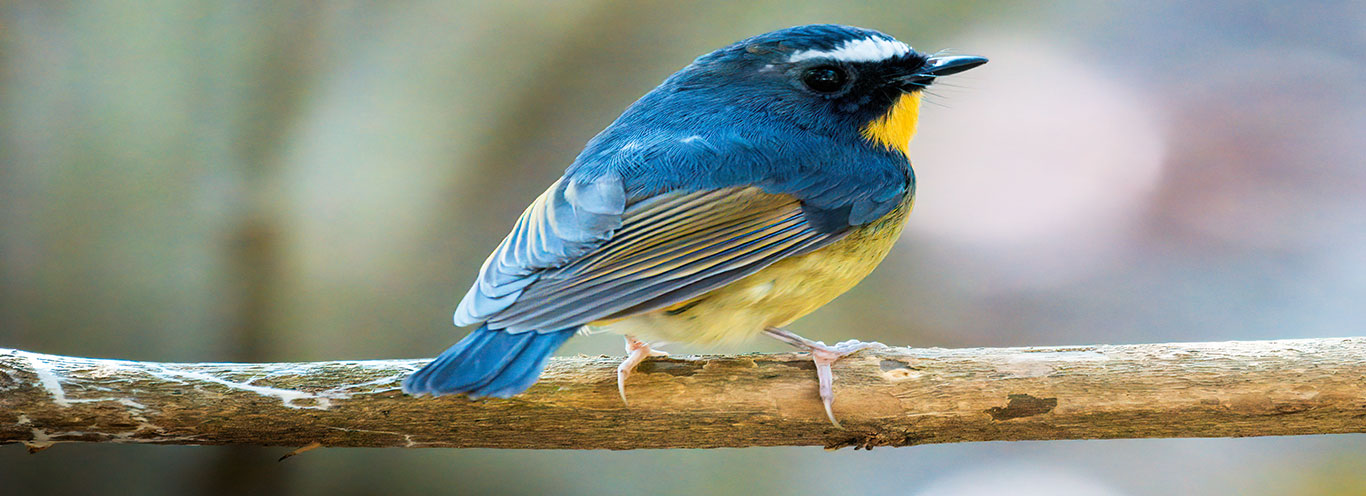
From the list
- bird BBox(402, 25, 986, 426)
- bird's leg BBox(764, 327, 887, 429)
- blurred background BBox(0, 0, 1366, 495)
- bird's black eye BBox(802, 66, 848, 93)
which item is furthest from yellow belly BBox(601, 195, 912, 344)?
blurred background BBox(0, 0, 1366, 495)

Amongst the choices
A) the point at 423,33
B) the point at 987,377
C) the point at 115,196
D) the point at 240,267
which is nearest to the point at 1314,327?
the point at 987,377

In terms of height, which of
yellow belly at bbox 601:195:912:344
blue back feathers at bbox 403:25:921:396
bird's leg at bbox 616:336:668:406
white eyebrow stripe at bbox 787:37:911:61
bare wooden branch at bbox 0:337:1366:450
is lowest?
bare wooden branch at bbox 0:337:1366:450

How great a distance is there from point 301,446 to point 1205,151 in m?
4.22

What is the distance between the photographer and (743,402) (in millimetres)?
2223

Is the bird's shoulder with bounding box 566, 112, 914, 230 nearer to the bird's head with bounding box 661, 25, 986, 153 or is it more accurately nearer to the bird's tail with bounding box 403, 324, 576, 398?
the bird's head with bounding box 661, 25, 986, 153

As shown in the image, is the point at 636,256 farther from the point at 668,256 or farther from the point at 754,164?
the point at 754,164

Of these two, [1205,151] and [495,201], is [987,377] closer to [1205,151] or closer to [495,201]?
[495,201]

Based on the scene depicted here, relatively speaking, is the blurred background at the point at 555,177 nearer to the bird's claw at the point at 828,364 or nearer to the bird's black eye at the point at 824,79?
the bird's black eye at the point at 824,79

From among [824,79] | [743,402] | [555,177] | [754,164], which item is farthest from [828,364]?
[555,177]

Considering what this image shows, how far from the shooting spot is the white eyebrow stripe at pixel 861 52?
2.62 metres

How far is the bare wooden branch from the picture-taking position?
2.15 metres

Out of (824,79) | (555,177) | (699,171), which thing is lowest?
(699,171)

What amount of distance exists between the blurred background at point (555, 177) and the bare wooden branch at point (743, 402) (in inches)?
73.4

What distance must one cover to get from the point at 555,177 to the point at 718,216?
2.36m
